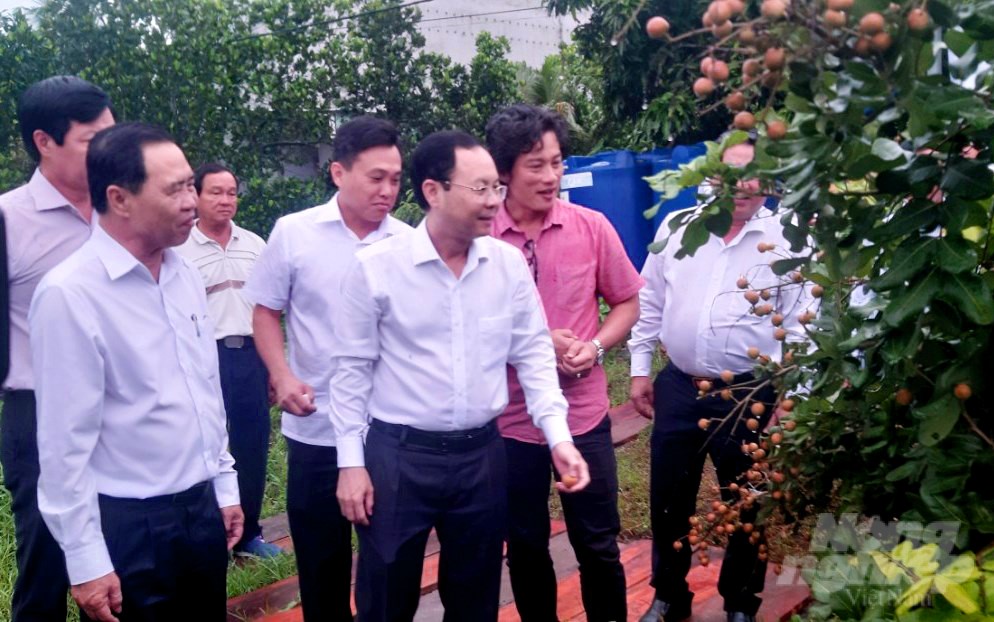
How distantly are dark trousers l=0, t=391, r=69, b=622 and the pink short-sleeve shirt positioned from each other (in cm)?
144

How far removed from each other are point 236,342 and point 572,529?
81.8 inches

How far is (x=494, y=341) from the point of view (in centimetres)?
293

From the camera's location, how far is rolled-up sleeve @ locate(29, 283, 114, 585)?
2328 mm

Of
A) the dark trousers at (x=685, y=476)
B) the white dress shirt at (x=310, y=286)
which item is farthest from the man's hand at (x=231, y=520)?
the dark trousers at (x=685, y=476)

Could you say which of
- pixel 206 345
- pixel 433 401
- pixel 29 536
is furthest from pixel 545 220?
pixel 29 536

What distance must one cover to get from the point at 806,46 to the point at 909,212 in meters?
0.31

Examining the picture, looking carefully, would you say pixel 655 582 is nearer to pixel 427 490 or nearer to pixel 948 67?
pixel 427 490

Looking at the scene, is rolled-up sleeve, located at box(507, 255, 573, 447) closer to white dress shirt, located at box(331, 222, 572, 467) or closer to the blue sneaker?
white dress shirt, located at box(331, 222, 572, 467)

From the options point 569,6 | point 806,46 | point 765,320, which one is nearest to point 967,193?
point 806,46

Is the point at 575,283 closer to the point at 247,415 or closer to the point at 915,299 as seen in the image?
the point at 247,415

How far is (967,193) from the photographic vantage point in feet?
4.28

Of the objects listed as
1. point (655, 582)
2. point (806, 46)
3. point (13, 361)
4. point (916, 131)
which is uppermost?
point (806, 46)

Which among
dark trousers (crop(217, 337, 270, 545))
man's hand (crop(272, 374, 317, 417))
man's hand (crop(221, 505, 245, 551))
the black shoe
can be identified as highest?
man's hand (crop(272, 374, 317, 417))

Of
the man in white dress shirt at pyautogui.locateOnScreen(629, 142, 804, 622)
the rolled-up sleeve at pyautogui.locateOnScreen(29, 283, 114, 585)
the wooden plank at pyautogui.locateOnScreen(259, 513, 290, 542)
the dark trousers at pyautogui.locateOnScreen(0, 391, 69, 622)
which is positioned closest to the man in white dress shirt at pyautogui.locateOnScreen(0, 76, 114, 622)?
the dark trousers at pyautogui.locateOnScreen(0, 391, 69, 622)
